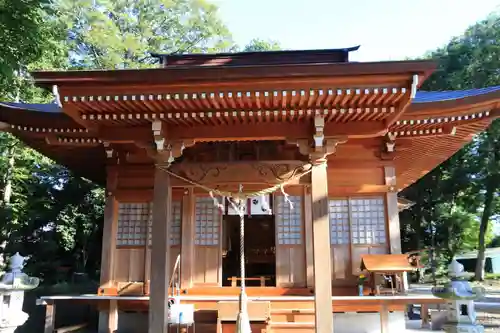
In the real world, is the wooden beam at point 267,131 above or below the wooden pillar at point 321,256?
above

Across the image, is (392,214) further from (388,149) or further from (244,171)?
(244,171)

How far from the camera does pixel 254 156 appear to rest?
8.02m

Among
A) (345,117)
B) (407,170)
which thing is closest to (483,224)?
(407,170)

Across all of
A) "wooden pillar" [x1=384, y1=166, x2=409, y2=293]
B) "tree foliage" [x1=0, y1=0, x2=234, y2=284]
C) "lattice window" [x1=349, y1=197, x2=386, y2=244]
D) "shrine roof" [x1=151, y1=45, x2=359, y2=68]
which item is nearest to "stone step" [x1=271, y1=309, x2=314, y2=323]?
"lattice window" [x1=349, y1=197, x2=386, y2=244]

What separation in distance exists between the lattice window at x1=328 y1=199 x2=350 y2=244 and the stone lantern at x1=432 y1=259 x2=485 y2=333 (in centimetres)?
278

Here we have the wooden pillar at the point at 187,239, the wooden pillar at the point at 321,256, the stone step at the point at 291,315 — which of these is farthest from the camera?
the wooden pillar at the point at 187,239

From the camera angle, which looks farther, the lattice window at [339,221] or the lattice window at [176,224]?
the lattice window at [176,224]

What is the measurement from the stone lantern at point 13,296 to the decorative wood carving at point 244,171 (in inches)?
107

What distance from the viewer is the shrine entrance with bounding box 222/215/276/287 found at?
46.3 ft

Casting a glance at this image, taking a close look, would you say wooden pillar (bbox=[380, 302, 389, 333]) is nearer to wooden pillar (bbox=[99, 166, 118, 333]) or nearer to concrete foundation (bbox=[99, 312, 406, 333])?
concrete foundation (bbox=[99, 312, 406, 333])

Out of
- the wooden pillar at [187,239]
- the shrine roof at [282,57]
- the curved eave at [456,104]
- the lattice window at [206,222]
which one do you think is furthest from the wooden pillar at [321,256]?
the shrine roof at [282,57]

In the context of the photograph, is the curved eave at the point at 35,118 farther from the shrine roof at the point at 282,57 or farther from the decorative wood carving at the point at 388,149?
the decorative wood carving at the point at 388,149

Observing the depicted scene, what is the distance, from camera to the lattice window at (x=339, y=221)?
330 inches

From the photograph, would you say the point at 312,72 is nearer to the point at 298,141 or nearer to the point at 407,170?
the point at 298,141
